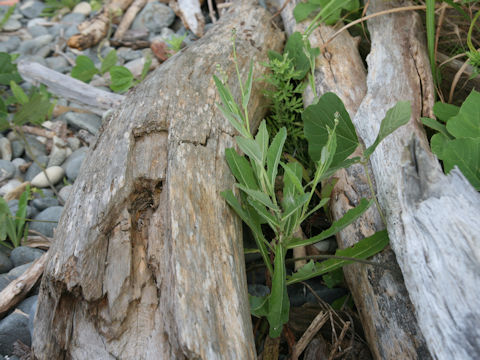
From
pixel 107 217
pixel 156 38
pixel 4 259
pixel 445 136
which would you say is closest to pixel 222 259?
pixel 107 217

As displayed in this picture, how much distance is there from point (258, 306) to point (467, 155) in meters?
0.93

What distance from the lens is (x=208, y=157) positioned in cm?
187

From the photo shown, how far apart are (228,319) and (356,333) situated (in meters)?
0.70

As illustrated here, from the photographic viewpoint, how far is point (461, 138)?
1549mm

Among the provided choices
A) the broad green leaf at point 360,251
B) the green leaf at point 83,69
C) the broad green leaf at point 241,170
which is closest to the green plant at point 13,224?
the green leaf at point 83,69

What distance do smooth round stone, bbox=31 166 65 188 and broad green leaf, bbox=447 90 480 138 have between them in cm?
237

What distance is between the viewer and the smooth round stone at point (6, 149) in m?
3.12

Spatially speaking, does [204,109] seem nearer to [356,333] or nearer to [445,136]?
[445,136]

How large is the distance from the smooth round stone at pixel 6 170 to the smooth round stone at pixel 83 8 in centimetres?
230

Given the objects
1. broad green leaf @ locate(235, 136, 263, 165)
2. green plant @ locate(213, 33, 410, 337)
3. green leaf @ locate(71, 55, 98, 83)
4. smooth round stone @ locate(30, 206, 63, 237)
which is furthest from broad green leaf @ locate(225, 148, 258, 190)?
green leaf @ locate(71, 55, 98, 83)

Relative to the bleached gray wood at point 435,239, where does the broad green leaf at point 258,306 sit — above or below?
below

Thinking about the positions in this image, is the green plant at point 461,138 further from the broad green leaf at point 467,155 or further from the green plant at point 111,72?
the green plant at point 111,72

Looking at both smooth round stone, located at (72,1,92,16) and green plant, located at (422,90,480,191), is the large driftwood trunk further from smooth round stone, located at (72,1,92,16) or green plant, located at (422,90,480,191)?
smooth round stone, located at (72,1,92,16)

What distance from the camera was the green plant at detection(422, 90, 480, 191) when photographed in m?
1.56
